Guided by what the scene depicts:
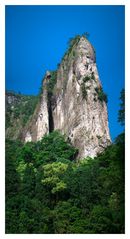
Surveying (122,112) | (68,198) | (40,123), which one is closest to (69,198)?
(68,198)

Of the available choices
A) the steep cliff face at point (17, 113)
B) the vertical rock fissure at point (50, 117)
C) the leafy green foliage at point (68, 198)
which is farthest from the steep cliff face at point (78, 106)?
the leafy green foliage at point (68, 198)

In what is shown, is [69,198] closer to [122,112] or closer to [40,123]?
[122,112]

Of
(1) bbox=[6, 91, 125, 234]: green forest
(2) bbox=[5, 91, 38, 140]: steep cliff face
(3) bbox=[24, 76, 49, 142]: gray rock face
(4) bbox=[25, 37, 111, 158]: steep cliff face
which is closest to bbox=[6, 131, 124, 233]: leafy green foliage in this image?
(1) bbox=[6, 91, 125, 234]: green forest

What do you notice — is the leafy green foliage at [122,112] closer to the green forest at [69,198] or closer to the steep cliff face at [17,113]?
the green forest at [69,198]

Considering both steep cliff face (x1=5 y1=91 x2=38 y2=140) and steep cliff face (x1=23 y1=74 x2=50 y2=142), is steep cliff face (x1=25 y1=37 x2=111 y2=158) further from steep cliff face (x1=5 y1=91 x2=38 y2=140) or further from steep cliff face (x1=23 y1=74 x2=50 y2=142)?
steep cliff face (x1=5 y1=91 x2=38 y2=140)
